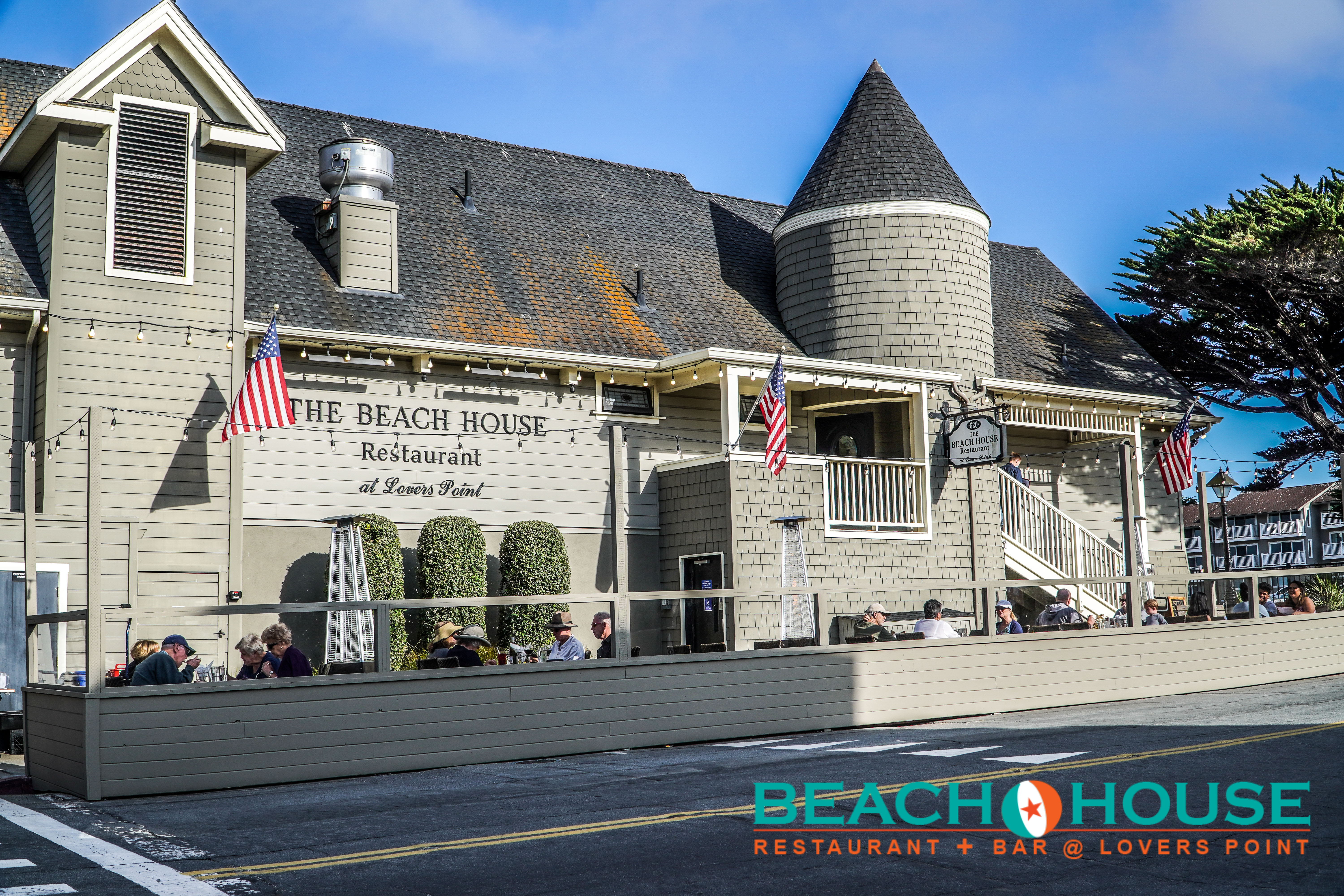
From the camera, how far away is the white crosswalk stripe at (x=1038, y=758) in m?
9.38

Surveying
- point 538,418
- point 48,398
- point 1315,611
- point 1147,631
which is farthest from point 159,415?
point 1315,611

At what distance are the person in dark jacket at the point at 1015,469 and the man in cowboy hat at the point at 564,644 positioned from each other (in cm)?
963

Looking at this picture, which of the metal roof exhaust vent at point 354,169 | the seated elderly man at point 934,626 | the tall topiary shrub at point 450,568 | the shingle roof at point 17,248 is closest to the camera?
the seated elderly man at point 934,626

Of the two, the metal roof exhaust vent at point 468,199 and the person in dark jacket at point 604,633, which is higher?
the metal roof exhaust vent at point 468,199

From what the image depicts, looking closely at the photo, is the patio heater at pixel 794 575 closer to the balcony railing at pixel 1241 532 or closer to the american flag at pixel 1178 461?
the american flag at pixel 1178 461

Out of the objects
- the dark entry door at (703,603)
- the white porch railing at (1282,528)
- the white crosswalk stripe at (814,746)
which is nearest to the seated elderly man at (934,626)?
the white crosswalk stripe at (814,746)

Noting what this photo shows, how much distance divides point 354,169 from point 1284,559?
310 ft

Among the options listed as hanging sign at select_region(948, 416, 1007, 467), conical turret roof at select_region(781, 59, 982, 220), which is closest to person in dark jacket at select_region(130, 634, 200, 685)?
hanging sign at select_region(948, 416, 1007, 467)

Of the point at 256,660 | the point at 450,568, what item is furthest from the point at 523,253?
the point at 256,660

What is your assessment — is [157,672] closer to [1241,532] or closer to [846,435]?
[846,435]

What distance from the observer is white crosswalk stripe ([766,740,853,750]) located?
1123 cm

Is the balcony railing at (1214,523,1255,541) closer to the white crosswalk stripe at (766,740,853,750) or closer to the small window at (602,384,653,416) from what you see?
the small window at (602,384,653,416)

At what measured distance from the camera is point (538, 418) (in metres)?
17.7

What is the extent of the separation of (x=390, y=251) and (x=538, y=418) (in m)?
3.04
